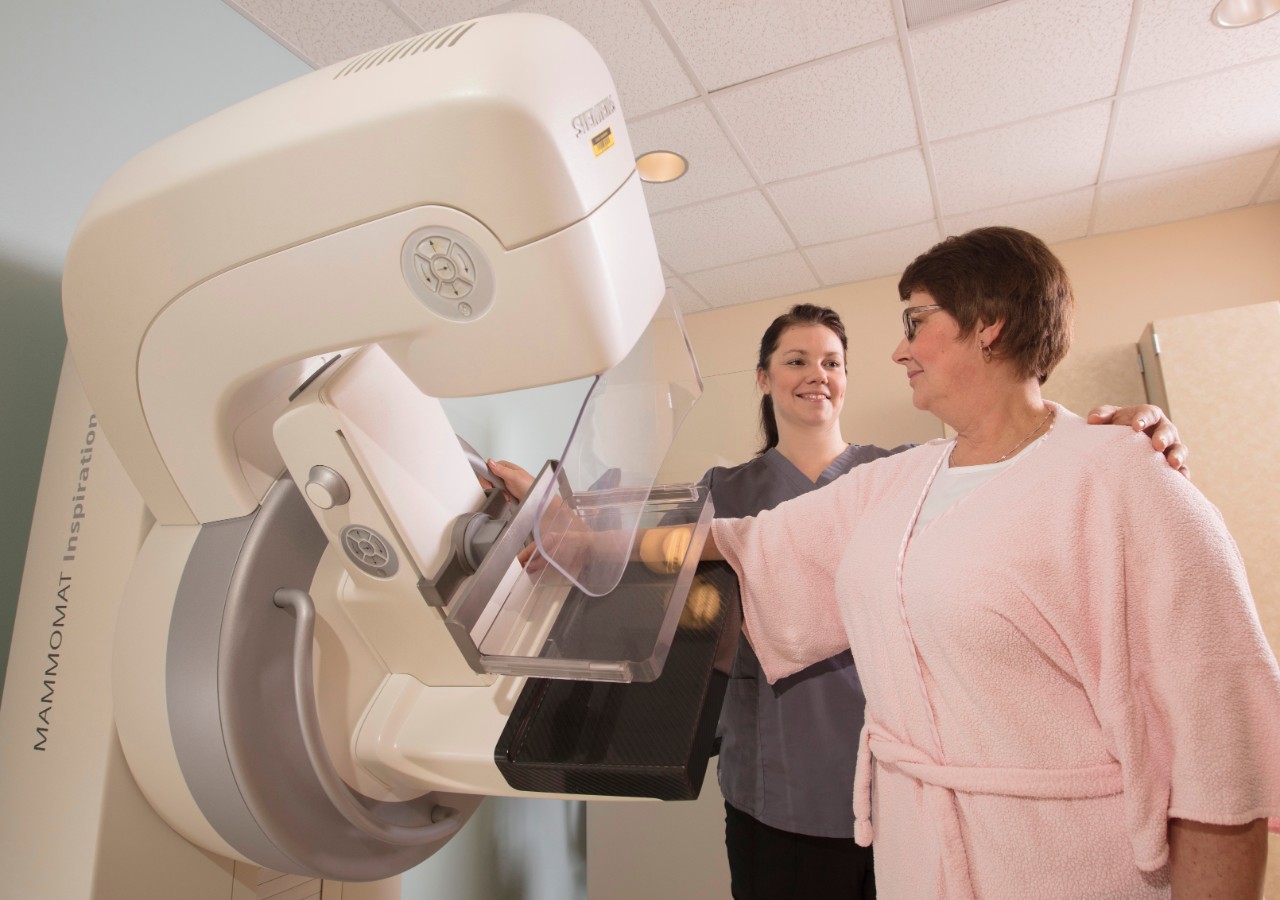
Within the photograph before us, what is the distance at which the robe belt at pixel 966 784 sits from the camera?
0.76 meters

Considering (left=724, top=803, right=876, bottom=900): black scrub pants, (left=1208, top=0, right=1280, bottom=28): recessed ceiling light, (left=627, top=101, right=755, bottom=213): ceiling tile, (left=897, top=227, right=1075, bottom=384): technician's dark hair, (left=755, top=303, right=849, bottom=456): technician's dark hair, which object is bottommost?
(left=724, top=803, right=876, bottom=900): black scrub pants

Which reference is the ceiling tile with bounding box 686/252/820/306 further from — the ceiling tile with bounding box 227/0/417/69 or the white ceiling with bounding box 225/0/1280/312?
the ceiling tile with bounding box 227/0/417/69

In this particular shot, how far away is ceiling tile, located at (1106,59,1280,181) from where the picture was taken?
220 centimetres

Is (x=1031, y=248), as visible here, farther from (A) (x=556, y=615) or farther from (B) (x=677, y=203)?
(B) (x=677, y=203)

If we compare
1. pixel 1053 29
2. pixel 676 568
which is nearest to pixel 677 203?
pixel 1053 29

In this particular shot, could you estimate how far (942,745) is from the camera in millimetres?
842

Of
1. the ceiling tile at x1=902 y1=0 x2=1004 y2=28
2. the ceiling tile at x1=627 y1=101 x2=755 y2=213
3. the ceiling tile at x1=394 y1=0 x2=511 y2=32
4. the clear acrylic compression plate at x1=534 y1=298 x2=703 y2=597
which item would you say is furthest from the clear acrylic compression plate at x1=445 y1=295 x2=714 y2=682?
the ceiling tile at x1=627 y1=101 x2=755 y2=213

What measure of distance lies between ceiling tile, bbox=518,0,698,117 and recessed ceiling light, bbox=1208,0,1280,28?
139cm

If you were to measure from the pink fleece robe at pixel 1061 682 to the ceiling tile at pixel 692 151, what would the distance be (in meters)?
1.68

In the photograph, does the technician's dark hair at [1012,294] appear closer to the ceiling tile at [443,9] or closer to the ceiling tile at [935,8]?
the ceiling tile at [935,8]

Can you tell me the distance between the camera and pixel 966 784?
802 millimetres

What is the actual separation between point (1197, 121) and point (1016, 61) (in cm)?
86

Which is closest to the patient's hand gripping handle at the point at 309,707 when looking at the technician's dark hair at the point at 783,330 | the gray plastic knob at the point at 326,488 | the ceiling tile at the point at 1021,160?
the gray plastic knob at the point at 326,488

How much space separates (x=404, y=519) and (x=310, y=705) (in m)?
0.20
